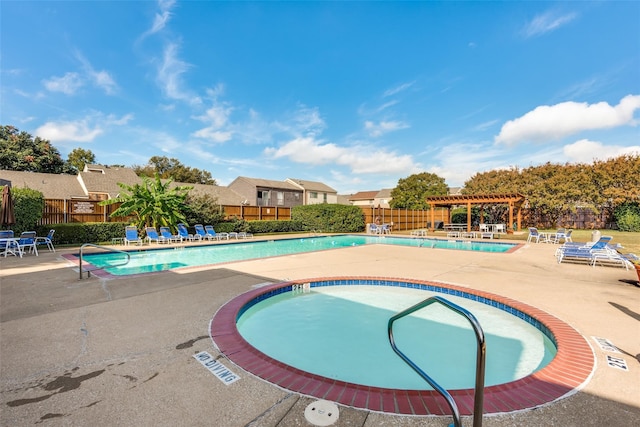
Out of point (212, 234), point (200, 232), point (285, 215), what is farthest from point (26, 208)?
point (285, 215)

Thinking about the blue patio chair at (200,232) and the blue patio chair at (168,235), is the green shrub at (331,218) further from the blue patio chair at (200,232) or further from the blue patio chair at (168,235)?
the blue patio chair at (168,235)

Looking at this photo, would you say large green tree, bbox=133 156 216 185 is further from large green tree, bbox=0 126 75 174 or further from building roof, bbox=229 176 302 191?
large green tree, bbox=0 126 75 174

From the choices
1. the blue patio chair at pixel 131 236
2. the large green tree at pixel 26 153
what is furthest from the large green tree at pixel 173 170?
the blue patio chair at pixel 131 236

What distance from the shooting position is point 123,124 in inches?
928

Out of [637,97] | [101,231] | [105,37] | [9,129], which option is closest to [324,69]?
[105,37]

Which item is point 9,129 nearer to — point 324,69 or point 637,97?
point 324,69

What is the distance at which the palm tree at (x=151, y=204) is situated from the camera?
52.8ft

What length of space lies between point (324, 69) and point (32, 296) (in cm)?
1898

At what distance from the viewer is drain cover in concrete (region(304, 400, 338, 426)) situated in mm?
2135

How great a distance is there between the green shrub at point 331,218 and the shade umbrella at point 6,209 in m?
17.1

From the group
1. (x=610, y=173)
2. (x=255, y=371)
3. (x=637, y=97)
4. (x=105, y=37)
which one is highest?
(x=105, y=37)

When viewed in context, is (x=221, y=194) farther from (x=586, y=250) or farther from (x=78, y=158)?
(x=586, y=250)

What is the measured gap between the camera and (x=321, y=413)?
2230 mm

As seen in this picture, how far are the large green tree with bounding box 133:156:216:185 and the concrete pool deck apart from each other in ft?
135
